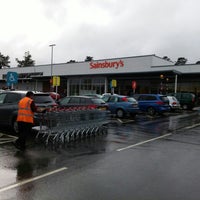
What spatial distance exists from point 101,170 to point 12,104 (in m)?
6.03

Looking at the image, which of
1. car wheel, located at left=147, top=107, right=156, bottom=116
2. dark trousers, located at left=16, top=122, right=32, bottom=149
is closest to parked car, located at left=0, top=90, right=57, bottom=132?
dark trousers, located at left=16, top=122, right=32, bottom=149

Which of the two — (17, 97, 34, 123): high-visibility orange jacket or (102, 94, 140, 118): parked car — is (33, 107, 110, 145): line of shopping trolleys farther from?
(102, 94, 140, 118): parked car

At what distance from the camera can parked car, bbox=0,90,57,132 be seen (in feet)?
36.3

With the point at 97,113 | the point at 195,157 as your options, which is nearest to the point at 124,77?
the point at 97,113

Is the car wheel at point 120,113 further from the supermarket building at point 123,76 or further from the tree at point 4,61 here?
the tree at point 4,61

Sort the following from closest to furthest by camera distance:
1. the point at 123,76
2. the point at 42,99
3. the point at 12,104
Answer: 1. the point at 12,104
2. the point at 42,99
3. the point at 123,76

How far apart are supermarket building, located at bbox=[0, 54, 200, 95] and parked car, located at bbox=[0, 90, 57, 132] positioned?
65.5 feet

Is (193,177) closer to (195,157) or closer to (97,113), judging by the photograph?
(195,157)

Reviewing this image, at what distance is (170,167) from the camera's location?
680cm

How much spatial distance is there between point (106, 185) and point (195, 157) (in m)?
3.55

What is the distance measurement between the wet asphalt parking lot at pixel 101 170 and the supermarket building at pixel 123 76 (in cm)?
2263

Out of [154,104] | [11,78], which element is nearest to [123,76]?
[154,104]

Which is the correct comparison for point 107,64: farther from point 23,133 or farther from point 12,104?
point 23,133

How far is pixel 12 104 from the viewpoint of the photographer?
11148 mm
